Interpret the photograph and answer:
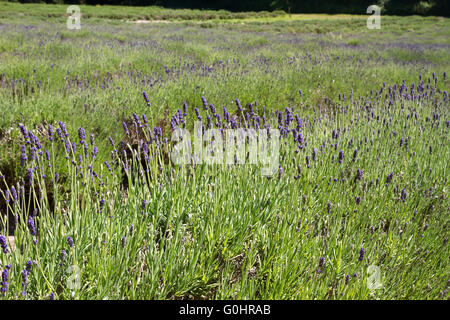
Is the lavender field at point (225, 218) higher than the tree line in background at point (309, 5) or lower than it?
lower

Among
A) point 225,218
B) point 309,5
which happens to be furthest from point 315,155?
point 309,5

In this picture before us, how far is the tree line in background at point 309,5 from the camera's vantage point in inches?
1451

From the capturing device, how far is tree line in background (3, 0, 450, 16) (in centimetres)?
3684

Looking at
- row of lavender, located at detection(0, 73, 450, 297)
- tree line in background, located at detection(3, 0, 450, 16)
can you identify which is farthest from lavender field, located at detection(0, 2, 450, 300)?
tree line in background, located at detection(3, 0, 450, 16)

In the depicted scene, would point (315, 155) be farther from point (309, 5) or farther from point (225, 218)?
point (309, 5)

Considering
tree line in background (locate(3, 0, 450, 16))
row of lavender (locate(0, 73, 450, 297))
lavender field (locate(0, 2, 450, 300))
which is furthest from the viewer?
tree line in background (locate(3, 0, 450, 16))

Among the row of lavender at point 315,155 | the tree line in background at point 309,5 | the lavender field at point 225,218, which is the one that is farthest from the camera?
the tree line in background at point 309,5

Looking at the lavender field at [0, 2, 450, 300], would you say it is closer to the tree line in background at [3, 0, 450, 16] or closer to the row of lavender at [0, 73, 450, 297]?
the row of lavender at [0, 73, 450, 297]

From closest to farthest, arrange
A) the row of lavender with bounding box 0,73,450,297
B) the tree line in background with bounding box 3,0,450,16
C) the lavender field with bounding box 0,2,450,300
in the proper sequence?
the lavender field with bounding box 0,2,450,300
the row of lavender with bounding box 0,73,450,297
the tree line in background with bounding box 3,0,450,16

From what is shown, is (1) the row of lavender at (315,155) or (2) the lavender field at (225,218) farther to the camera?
(1) the row of lavender at (315,155)

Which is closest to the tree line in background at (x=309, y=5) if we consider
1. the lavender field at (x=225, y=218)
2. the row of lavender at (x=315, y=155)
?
the row of lavender at (x=315, y=155)

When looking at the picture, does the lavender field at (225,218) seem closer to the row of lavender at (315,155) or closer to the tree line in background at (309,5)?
the row of lavender at (315,155)

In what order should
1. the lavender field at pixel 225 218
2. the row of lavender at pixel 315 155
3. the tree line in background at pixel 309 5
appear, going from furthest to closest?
the tree line in background at pixel 309 5 → the row of lavender at pixel 315 155 → the lavender field at pixel 225 218

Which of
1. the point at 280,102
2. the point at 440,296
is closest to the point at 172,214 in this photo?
the point at 440,296
